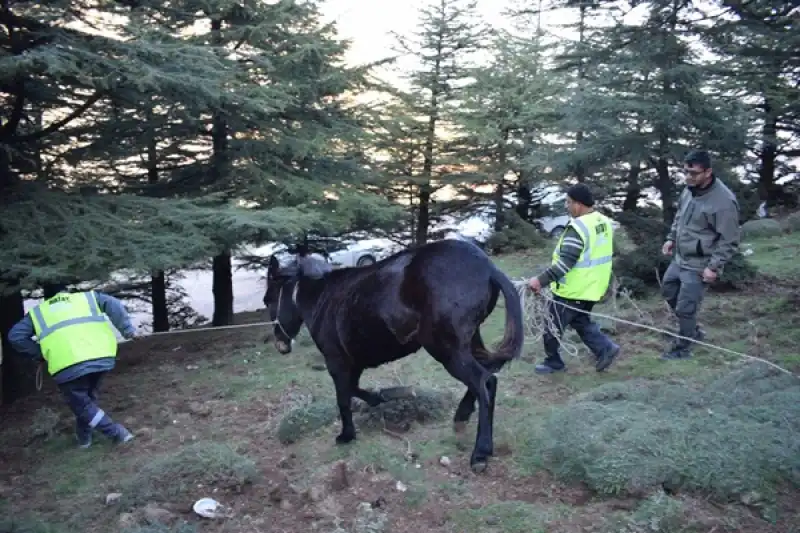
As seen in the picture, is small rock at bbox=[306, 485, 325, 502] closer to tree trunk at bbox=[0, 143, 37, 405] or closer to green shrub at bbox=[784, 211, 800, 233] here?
tree trunk at bbox=[0, 143, 37, 405]

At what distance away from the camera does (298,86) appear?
11414mm

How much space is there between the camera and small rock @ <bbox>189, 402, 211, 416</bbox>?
6.64 metres

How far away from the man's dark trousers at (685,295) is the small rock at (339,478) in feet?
13.6

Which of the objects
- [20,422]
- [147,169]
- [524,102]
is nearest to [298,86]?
[147,169]

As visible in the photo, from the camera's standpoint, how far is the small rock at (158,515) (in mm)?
4051

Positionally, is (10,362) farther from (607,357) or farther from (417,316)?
(607,357)

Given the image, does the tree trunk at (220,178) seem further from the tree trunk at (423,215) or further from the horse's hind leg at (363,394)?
the tree trunk at (423,215)

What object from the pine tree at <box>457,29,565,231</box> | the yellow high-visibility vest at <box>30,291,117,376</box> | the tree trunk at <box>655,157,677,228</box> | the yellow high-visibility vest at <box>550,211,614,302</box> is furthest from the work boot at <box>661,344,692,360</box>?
the pine tree at <box>457,29,565,231</box>

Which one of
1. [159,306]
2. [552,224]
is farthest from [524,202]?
[159,306]

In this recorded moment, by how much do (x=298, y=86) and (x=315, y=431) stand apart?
775 centimetres

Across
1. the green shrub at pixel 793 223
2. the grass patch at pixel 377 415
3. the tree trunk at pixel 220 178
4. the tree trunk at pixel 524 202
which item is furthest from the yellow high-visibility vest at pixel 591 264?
the tree trunk at pixel 524 202

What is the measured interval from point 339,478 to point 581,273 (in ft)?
10.6

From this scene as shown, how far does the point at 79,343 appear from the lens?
5.80 metres

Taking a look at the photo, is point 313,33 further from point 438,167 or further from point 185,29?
point 438,167
